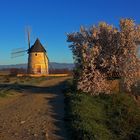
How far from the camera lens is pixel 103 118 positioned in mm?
23062

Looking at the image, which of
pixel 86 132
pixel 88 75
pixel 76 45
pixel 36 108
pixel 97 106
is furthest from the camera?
pixel 76 45

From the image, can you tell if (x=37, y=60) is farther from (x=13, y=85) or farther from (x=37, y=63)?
(x=13, y=85)

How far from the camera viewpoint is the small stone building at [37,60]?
81.6 metres

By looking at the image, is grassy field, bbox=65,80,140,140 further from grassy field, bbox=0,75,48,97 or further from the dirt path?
grassy field, bbox=0,75,48,97

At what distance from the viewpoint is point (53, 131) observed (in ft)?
59.2

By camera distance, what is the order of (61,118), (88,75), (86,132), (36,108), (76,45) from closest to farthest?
(86,132)
(61,118)
(36,108)
(88,75)
(76,45)

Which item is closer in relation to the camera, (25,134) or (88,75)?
(25,134)

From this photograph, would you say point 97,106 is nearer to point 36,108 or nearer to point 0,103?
point 36,108

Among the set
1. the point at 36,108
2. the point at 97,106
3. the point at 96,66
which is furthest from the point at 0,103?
the point at 96,66

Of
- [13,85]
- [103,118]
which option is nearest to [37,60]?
[13,85]

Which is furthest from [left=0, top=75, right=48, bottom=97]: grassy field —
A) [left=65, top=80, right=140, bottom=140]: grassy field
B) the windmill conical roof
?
the windmill conical roof

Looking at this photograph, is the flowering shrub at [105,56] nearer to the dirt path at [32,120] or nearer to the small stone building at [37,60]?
the dirt path at [32,120]

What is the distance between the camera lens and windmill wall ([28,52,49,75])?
81.4m

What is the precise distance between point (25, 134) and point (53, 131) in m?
1.30
